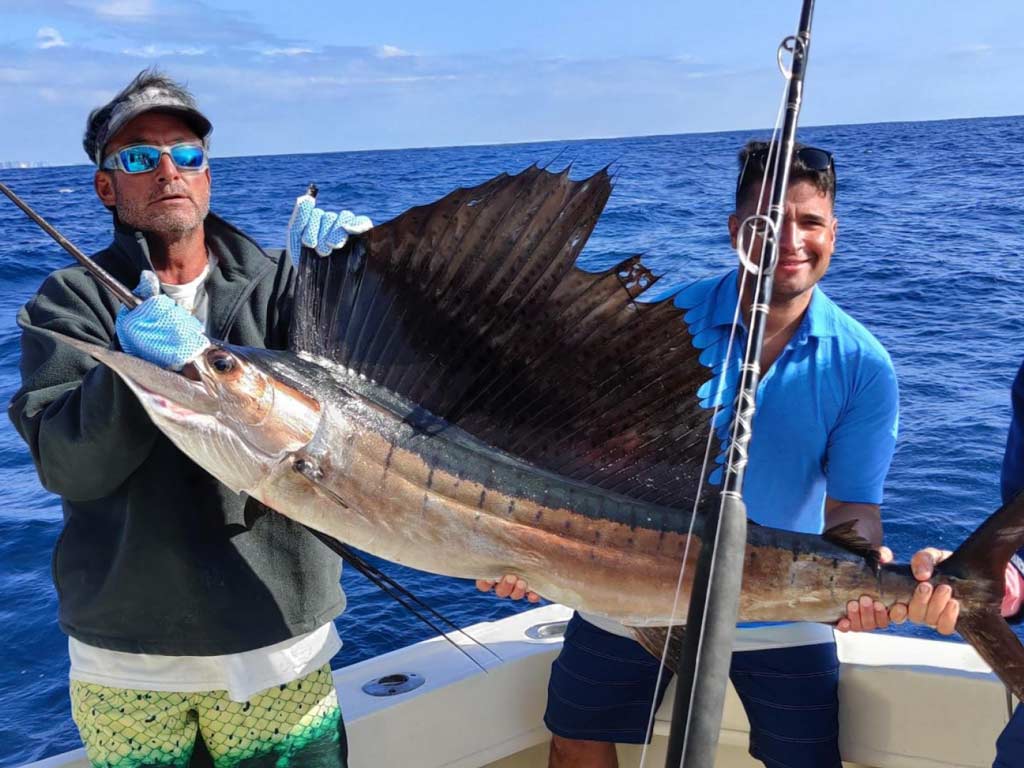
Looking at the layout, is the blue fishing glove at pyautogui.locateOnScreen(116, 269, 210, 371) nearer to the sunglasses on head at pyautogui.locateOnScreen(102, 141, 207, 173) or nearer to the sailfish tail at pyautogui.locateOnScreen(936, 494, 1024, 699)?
the sunglasses on head at pyautogui.locateOnScreen(102, 141, 207, 173)

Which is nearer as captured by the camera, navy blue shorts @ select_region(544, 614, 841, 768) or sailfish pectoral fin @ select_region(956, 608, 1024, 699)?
sailfish pectoral fin @ select_region(956, 608, 1024, 699)

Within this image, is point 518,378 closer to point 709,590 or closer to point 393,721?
point 709,590

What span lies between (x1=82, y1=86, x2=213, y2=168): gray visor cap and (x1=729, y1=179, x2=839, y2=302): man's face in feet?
3.76

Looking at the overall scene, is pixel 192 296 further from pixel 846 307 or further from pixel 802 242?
pixel 846 307

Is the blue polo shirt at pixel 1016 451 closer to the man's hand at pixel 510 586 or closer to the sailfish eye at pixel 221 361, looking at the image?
the man's hand at pixel 510 586

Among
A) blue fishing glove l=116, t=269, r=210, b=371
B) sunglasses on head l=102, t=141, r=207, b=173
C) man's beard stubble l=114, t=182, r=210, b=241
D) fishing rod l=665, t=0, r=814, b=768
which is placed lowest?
fishing rod l=665, t=0, r=814, b=768

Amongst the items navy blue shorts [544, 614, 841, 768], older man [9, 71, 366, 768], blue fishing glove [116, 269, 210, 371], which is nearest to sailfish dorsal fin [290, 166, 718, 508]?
older man [9, 71, 366, 768]

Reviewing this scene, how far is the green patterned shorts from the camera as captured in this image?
69.1 inches

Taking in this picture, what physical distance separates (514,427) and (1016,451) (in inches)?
36.5

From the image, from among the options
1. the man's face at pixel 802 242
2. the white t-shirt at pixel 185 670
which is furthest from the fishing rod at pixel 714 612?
the white t-shirt at pixel 185 670

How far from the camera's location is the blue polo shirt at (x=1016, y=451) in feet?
5.83

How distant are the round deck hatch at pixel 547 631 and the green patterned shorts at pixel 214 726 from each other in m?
0.80

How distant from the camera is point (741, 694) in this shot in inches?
86.7

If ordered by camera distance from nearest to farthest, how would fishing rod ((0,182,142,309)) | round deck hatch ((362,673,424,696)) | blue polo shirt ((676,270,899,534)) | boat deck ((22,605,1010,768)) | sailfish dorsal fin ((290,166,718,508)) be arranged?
fishing rod ((0,182,142,309))
sailfish dorsal fin ((290,166,718,508))
blue polo shirt ((676,270,899,534))
boat deck ((22,605,1010,768))
round deck hatch ((362,673,424,696))
